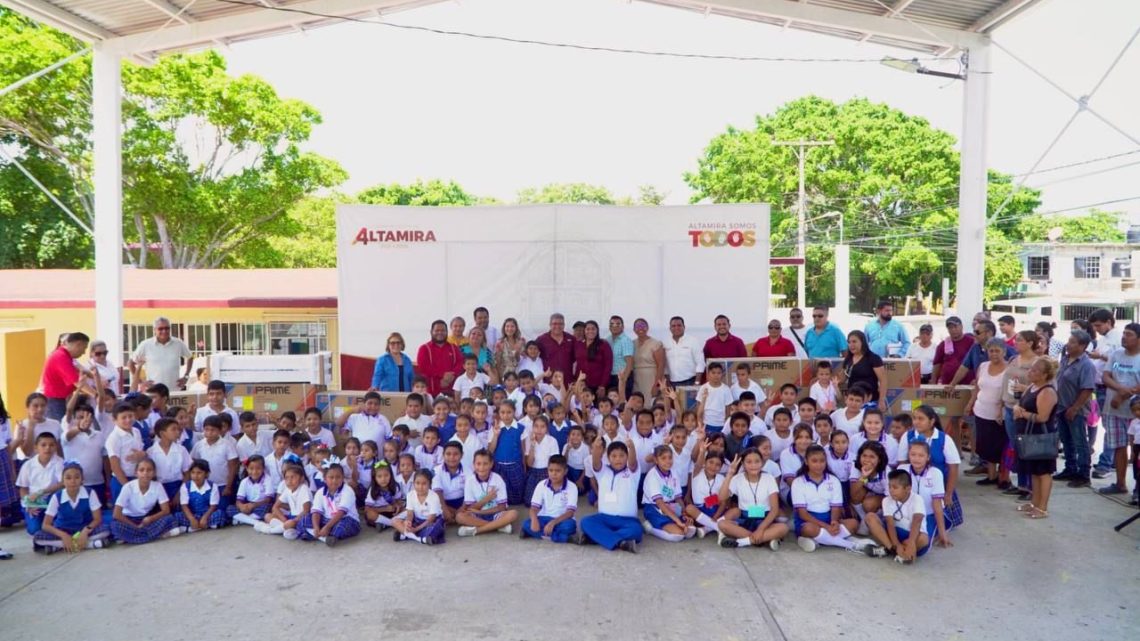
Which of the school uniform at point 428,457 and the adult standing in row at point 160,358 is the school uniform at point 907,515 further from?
the adult standing in row at point 160,358

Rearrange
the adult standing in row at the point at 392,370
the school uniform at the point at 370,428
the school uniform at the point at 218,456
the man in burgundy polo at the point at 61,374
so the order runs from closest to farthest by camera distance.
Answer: the school uniform at the point at 218,456 → the man in burgundy polo at the point at 61,374 → the school uniform at the point at 370,428 → the adult standing in row at the point at 392,370

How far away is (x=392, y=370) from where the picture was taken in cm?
875

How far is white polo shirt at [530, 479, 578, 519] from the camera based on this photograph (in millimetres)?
6645

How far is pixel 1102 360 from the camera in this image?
827 centimetres

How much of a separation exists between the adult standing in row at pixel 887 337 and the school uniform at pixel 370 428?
5410 mm

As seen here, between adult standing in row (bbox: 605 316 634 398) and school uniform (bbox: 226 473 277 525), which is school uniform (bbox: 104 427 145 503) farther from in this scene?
adult standing in row (bbox: 605 316 634 398)

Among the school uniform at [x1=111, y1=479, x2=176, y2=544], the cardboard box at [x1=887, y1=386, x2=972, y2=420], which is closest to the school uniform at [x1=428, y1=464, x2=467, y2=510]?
the school uniform at [x1=111, y1=479, x2=176, y2=544]

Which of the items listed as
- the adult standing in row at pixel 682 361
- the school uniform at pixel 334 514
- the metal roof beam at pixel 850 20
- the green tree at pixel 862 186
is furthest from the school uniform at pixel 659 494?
the green tree at pixel 862 186

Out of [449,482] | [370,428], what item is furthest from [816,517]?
[370,428]

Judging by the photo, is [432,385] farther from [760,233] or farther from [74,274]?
[74,274]

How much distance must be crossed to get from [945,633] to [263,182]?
20.3 m

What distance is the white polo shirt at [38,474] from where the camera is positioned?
21.2ft

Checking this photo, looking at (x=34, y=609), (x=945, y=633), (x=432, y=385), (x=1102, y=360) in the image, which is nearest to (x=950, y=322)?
(x=1102, y=360)

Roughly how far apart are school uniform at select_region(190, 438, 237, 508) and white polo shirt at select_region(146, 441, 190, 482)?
0.66 feet
